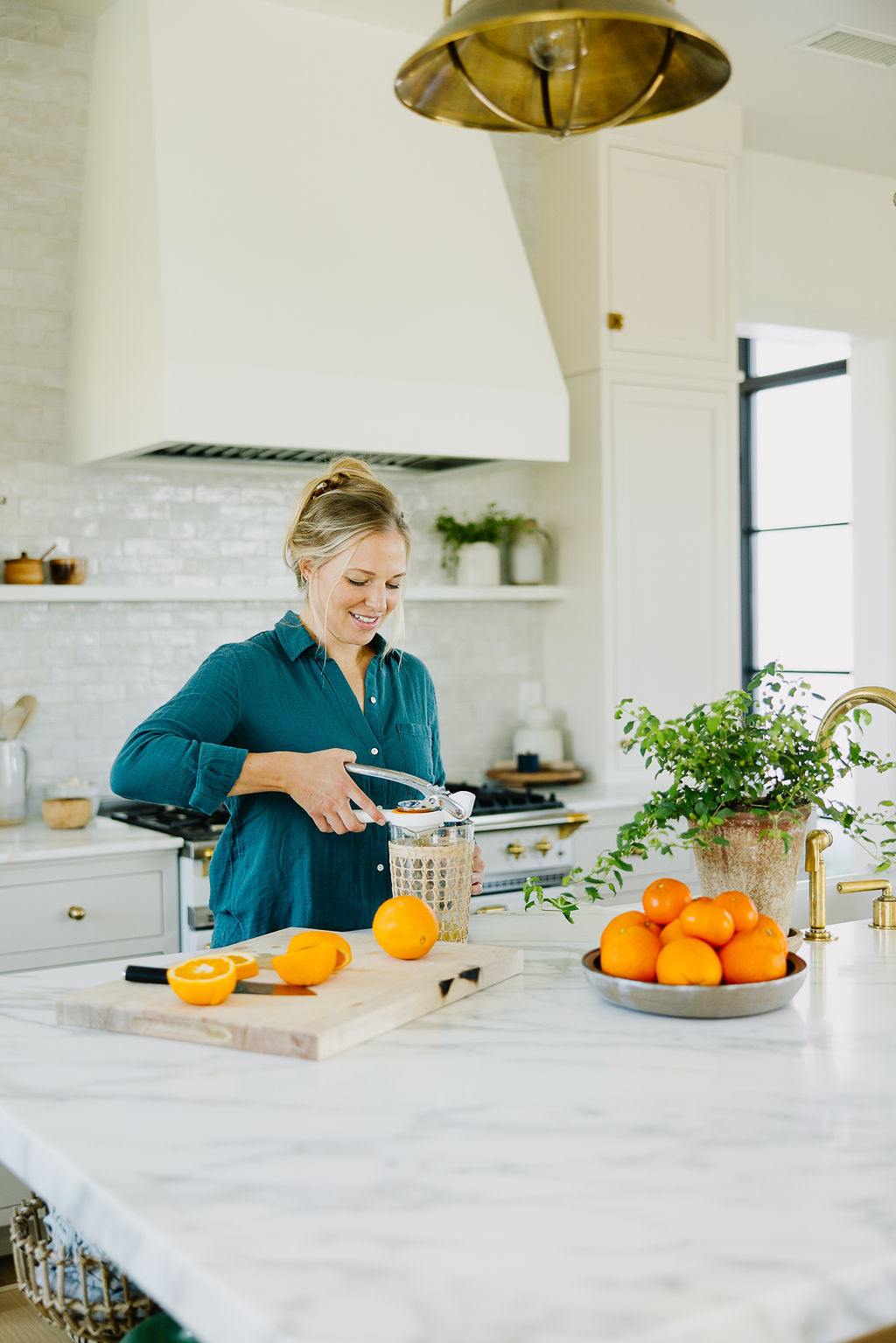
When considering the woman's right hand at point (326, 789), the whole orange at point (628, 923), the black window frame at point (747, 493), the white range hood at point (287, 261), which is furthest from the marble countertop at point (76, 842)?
the black window frame at point (747, 493)

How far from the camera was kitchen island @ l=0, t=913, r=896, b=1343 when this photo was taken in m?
0.90

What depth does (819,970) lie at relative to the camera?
181 centimetres

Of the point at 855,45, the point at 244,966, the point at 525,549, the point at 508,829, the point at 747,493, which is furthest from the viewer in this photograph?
the point at 747,493

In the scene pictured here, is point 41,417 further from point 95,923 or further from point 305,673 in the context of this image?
point 305,673

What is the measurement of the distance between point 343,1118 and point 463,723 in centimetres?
355

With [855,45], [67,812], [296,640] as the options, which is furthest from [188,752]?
[855,45]

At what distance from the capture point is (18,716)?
3746mm

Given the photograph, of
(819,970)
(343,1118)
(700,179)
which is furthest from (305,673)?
(700,179)

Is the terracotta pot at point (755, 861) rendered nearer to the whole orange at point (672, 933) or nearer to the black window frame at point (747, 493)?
the whole orange at point (672, 933)

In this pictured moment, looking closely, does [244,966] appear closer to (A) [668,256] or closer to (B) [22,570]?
(B) [22,570]

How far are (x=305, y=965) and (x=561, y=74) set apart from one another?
125cm

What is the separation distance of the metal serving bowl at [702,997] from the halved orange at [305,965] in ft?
1.09

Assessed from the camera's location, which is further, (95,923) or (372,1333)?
(95,923)

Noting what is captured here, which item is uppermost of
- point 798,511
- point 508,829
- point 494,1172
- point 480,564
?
point 798,511
